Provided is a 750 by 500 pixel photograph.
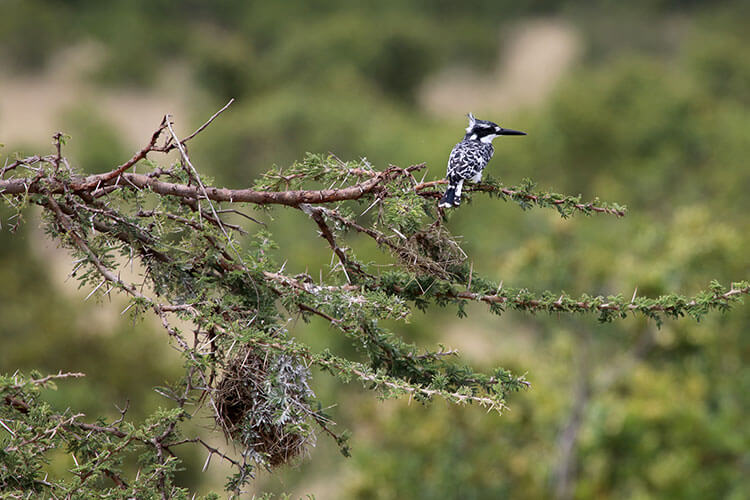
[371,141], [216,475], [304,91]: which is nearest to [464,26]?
[304,91]

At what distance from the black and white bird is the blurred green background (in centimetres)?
31

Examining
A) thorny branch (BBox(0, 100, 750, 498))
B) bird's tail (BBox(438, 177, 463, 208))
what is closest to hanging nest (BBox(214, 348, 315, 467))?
thorny branch (BBox(0, 100, 750, 498))

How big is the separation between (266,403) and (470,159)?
2.31m

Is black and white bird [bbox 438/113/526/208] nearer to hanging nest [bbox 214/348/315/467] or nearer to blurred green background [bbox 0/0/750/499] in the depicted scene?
blurred green background [bbox 0/0/750/499]

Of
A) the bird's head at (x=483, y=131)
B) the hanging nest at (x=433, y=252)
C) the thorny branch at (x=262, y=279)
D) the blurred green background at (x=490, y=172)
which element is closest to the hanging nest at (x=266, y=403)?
the thorny branch at (x=262, y=279)

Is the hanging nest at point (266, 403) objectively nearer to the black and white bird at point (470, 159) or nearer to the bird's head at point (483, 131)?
the black and white bird at point (470, 159)

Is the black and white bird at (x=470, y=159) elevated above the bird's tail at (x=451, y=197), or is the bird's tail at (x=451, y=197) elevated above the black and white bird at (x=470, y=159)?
the black and white bird at (x=470, y=159)

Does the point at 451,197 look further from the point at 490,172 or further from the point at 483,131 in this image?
the point at 490,172

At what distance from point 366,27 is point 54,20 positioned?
2186 cm

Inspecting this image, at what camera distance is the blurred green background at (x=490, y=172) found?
15.5m

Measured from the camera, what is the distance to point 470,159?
20.1 feet

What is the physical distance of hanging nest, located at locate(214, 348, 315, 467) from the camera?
461cm

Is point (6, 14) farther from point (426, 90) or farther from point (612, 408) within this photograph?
point (612, 408)

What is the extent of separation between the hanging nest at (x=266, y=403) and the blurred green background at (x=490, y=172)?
217 millimetres
